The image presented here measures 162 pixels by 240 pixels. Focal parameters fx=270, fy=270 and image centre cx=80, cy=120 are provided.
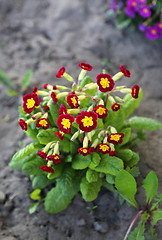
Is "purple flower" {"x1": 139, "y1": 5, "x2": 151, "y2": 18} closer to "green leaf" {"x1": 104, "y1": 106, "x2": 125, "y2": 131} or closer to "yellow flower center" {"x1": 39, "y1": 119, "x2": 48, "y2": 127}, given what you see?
"green leaf" {"x1": 104, "y1": 106, "x2": 125, "y2": 131}

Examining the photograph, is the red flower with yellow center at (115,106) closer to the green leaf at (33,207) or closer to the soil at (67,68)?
the soil at (67,68)

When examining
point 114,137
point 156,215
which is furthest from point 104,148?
point 156,215

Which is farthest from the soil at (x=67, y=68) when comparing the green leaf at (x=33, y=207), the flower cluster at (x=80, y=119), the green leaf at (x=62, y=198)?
the flower cluster at (x=80, y=119)

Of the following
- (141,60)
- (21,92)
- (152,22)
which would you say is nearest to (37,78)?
(21,92)

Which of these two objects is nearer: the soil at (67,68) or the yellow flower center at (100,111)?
the yellow flower center at (100,111)

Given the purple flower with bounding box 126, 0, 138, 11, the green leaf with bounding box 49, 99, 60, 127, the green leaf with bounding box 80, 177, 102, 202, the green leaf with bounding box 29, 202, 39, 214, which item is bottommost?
the green leaf with bounding box 29, 202, 39, 214

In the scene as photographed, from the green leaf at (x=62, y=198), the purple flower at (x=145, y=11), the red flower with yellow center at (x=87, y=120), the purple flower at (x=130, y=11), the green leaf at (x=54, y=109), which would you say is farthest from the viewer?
the purple flower at (x=130, y=11)

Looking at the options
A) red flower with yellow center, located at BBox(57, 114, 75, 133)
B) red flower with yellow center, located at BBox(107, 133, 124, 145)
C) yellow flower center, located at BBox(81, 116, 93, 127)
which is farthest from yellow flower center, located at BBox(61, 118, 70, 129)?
red flower with yellow center, located at BBox(107, 133, 124, 145)

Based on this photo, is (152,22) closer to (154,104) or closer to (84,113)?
(154,104)
